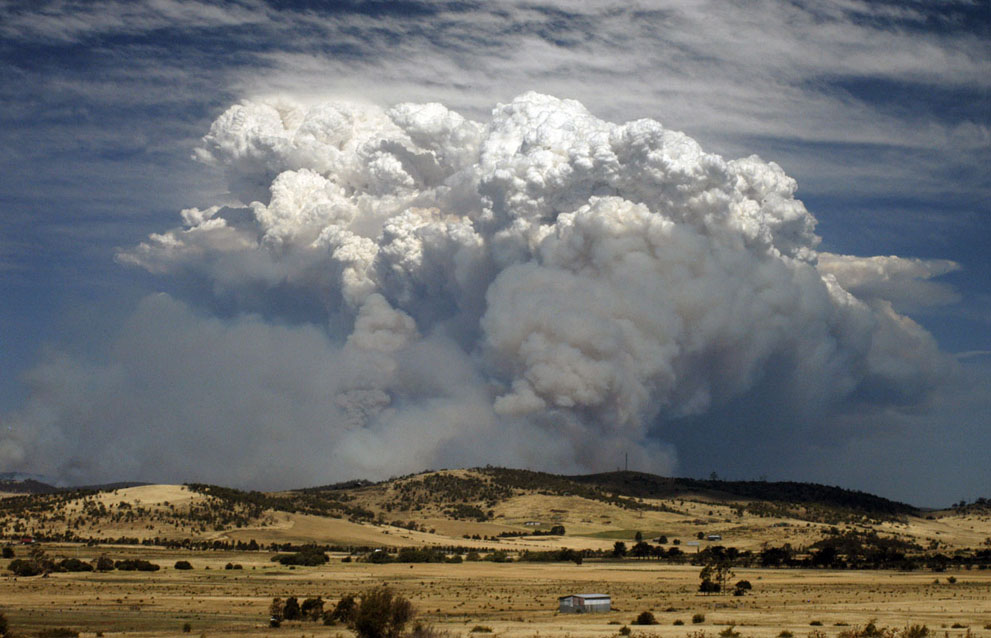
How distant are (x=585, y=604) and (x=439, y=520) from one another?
107567mm

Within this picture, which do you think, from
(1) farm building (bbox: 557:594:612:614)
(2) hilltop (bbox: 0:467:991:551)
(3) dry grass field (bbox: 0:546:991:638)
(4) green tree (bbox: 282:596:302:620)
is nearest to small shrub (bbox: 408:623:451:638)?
(3) dry grass field (bbox: 0:546:991:638)

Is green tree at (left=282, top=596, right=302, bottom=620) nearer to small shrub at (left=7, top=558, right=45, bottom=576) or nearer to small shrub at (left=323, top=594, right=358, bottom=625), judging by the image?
small shrub at (left=323, top=594, right=358, bottom=625)

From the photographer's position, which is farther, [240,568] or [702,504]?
[702,504]

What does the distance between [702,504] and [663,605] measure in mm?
132575

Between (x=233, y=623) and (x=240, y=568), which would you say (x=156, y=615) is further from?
(x=240, y=568)

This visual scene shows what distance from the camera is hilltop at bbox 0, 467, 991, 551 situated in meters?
132

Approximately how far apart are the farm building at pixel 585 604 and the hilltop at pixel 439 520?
6653 cm

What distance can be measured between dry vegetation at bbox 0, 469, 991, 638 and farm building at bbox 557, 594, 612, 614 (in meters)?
1.14

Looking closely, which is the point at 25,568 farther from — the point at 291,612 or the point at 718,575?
Answer: the point at 718,575

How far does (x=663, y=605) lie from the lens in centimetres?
7075

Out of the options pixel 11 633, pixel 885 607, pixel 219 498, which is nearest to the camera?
pixel 11 633

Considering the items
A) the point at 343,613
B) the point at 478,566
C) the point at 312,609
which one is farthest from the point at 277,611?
the point at 478,566

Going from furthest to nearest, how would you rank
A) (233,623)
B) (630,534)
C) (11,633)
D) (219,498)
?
(630,534) < (219,498) < (233,623) < (11,633)

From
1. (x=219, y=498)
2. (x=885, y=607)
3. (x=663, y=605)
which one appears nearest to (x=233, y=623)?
(x=663, y=605)
